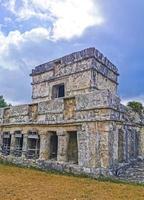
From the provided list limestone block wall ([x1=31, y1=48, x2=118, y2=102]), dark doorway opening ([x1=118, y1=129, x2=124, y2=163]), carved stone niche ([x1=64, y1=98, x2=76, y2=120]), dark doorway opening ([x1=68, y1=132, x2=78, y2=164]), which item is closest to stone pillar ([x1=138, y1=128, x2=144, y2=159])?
dark doorway opening ([x1=118, y1=129, x2=124, y2=163])

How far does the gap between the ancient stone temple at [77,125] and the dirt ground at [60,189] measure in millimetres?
1652

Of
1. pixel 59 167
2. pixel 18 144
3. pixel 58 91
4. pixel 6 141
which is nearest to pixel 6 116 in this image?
pixel 6 141

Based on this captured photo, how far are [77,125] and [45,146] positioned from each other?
2.61 m

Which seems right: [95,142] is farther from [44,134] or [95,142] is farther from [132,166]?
[44,134]

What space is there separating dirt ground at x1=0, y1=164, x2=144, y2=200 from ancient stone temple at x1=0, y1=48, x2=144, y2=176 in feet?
5.42

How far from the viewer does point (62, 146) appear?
12969 millimetres

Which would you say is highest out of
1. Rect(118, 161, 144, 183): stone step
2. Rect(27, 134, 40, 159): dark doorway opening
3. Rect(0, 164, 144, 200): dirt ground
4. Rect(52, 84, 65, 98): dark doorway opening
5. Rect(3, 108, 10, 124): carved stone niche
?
Rect(52, 84, 65, 98): dark doorway opening

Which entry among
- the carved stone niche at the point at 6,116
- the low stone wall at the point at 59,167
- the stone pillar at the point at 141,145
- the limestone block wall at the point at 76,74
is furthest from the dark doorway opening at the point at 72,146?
the carved stone niche at the point at 6,116

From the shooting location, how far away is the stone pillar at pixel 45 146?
45.3 feet

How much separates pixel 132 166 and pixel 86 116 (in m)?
3.19

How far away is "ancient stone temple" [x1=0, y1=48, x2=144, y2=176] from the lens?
37.3ft

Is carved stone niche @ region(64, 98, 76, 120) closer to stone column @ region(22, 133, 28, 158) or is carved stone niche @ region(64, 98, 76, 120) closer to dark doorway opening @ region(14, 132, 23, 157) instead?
stone column @ region(22, 133, 28, 158)

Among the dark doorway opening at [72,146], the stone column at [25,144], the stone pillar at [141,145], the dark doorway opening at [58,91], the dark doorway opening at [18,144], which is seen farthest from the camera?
the dark doorway opening at [58,91]

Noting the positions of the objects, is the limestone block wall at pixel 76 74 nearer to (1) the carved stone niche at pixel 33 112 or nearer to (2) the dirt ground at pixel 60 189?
(1) the carved stone niche at pixel 33 112
